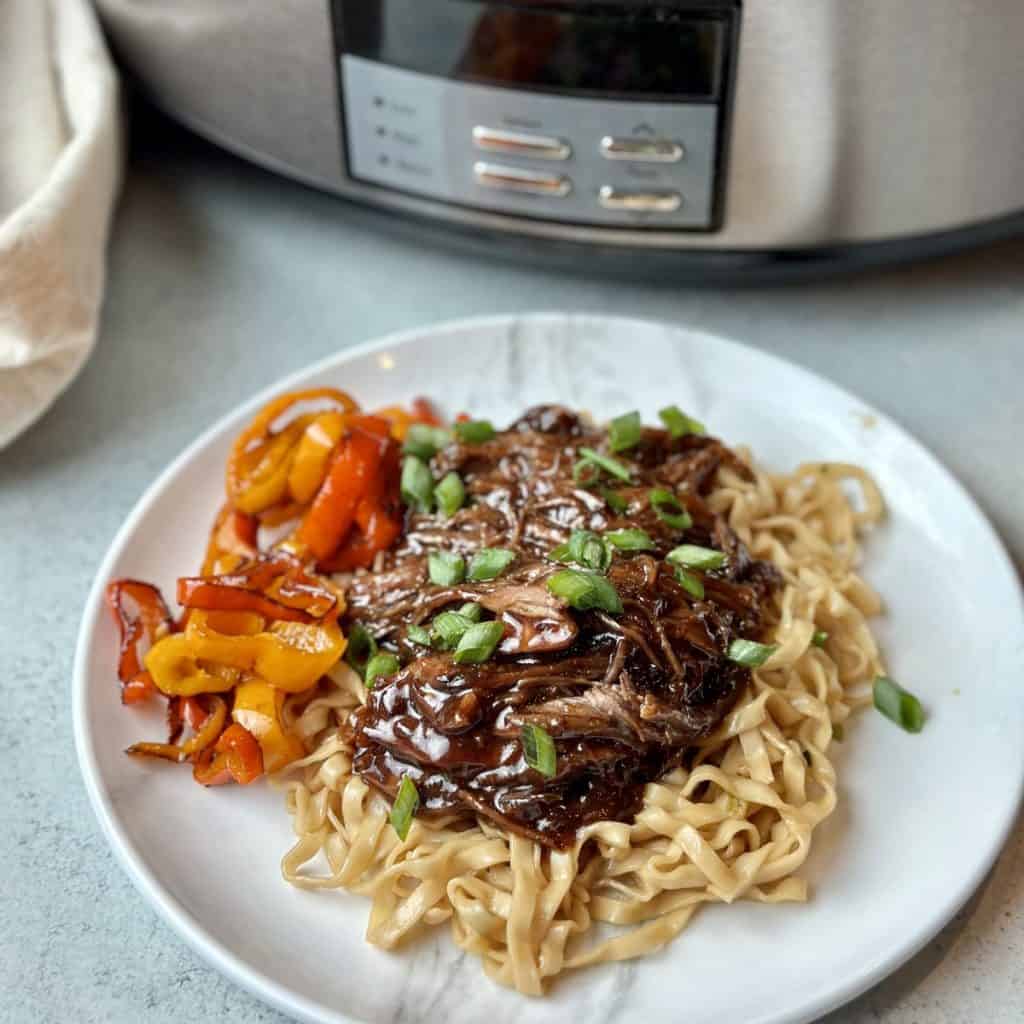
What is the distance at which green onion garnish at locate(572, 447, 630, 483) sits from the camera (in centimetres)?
226

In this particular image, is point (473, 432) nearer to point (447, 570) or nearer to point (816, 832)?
point (447, 570)

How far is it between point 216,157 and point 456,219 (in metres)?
0.97

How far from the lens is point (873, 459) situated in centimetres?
249

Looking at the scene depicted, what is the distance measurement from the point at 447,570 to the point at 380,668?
0.20 metres

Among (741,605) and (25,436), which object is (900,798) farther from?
(25,436)

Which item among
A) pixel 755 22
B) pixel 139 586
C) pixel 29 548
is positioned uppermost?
pixel 755 22

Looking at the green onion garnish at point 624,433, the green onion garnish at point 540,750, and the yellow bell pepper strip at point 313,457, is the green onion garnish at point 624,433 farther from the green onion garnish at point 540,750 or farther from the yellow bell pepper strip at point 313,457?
the green onion garnish at point 540,750

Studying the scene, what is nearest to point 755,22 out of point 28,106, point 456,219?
→ point 456,219

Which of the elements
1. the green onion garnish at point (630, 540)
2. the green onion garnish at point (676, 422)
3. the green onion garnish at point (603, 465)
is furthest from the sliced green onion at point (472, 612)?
the green onion garnish at point (676, 422)

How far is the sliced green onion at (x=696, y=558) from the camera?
81.9 inches

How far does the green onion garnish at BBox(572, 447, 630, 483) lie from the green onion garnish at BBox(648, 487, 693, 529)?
0.07m

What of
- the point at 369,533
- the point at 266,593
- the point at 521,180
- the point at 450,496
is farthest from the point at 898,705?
the point at 521,180

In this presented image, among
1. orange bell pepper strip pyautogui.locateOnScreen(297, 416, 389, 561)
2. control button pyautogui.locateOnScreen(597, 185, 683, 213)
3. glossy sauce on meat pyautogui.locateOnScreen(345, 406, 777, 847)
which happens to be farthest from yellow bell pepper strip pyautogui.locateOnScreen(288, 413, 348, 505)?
control button pyautogui.locateOnScreen(597, 185, 683, 213)

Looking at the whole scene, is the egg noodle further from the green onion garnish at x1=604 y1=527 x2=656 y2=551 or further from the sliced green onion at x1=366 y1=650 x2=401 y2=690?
the green onion garnish at x1=604 y1=527 x2=656 y2=551
